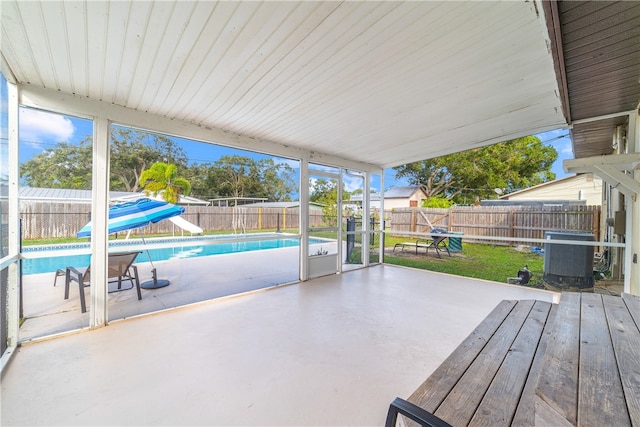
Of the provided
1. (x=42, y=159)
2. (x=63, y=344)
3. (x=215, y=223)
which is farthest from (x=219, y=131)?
(x=63, y=344)

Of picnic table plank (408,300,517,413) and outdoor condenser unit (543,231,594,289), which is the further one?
outdoor condenser unit (543,231,594,289)

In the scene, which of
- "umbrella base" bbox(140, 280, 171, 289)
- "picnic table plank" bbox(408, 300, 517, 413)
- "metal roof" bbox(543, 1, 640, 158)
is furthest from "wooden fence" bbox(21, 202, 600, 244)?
"picnic table plank" bbox(408, 300, 517, 413)

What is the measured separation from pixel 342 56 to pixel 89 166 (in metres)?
2.85

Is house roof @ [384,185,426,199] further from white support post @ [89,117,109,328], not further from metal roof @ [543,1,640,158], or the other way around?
white support post @ [89,117,109,328]

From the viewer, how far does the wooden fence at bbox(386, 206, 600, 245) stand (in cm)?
545

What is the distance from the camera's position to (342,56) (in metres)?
2.08

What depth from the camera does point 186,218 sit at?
4.46 metres

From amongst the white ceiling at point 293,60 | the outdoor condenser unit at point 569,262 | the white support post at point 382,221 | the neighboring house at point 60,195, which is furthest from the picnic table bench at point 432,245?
the neighboring house at point 60,195

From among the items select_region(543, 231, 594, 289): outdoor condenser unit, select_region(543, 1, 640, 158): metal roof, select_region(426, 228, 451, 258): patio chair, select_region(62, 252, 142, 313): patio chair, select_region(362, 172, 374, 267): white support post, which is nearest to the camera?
select_region(543, 1, 640, 158): metal roof

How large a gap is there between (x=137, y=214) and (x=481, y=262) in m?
6.93

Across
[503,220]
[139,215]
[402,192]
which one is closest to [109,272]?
[139,215]

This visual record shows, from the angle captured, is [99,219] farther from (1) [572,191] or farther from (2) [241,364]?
(1) [572,191]

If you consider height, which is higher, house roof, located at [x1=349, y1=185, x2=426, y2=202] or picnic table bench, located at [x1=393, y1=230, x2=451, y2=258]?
house roof, located at [x1=349, y1=185, x2=426, y2=202]

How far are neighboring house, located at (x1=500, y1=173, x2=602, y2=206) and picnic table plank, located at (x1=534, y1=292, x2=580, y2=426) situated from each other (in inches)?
276
